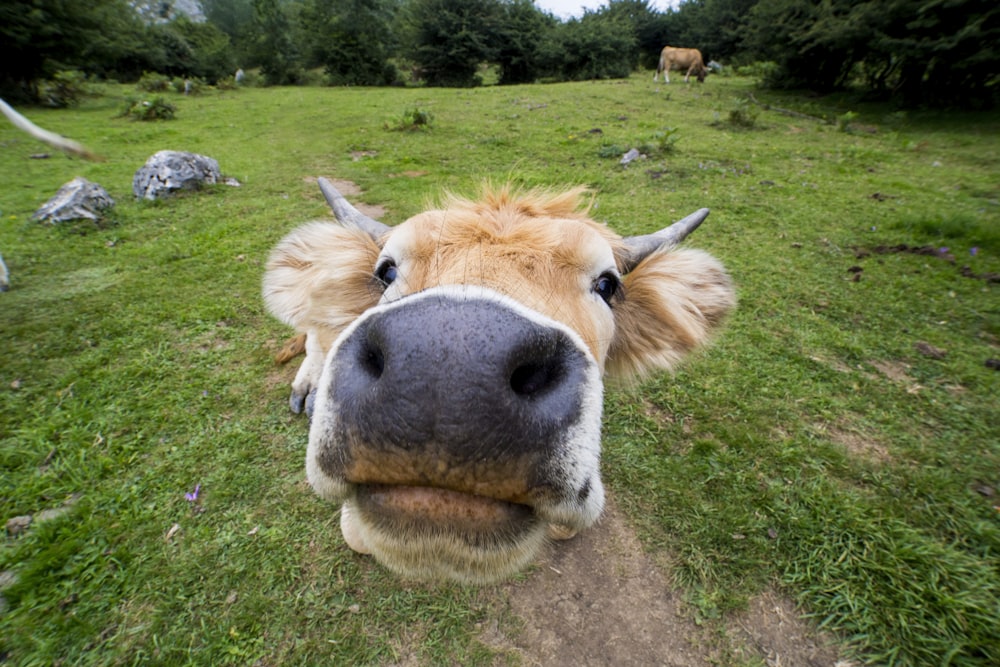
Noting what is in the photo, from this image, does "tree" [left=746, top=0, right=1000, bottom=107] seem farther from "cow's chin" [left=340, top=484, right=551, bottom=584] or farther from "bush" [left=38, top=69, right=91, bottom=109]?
"bush" [left=38, top=69, right=91, bottom=109]

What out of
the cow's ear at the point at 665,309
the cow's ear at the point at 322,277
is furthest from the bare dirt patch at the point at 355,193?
the cow's ear at the point at 665,309

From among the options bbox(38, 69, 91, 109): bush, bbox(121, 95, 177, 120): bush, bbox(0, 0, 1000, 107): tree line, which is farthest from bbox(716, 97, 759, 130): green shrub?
bbox(38, 69, 91, 109): bush

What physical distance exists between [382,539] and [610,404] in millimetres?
3025

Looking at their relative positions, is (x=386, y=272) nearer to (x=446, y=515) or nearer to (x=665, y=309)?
(x=446, y=515)

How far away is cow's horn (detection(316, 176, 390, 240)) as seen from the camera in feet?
10.3

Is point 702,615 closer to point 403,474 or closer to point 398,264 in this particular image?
point 403,474

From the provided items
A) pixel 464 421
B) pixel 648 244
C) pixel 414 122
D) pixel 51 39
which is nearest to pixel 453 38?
pixel 414 122

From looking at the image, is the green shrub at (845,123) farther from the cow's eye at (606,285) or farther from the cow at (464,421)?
the cow at (464,421)

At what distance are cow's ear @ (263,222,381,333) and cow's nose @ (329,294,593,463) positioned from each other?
5.18 ft

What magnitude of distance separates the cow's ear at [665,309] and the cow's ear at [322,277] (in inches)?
65.3

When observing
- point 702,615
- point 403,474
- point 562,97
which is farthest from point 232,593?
point 562,97

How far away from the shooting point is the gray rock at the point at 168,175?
332 inches

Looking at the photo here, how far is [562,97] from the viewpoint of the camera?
18219 millimetres

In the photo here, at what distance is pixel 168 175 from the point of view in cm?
857
